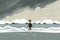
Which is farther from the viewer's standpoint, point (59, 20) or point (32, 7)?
point (32, 7)

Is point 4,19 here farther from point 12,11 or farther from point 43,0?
point 43,0

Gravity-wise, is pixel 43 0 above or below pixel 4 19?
above

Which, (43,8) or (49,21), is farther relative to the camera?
(43,8)

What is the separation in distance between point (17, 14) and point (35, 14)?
3057mm

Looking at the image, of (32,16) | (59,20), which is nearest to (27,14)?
(32,16)

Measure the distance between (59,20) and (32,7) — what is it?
5.38 m

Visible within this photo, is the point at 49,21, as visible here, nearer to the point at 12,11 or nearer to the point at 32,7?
the point at 32,7

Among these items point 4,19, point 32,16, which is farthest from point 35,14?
point 4,19

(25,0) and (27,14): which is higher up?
(25,0)

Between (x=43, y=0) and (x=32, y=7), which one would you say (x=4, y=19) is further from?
(x=43, y=0)

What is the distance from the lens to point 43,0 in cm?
3441

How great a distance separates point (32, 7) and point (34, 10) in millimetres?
683

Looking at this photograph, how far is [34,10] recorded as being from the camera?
34031mm

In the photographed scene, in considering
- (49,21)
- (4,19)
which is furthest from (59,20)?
(4,19)
